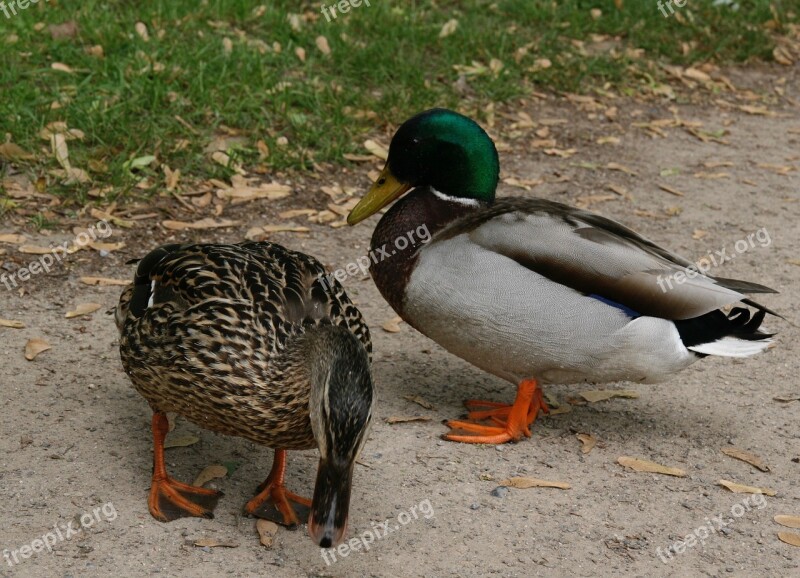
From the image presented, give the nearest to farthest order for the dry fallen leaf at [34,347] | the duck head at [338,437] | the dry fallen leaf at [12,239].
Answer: the duck head at [338,437], the dry fallen leaf at [34,347], the dry fallen leaf at [12,239]

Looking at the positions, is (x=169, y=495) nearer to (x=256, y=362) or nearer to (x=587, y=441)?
(x=256, y=362)

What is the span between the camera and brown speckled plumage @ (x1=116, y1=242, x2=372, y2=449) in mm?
3090

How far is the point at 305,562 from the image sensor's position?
3.22 m

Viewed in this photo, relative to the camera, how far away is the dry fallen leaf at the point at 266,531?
3289mm

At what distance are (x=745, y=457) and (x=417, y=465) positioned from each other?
4.13 feet

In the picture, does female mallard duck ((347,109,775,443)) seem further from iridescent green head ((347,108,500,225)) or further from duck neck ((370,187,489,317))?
iridescent green head ((347,108,500,225))

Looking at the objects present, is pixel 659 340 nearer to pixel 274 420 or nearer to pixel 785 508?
pixel 785 508

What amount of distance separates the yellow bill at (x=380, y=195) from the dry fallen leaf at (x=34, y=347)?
1370 mm

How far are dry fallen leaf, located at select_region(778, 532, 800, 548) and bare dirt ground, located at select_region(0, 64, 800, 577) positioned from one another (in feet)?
0.08

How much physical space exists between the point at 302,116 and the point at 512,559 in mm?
3987

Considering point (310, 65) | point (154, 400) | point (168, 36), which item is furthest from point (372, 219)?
point (154, 400)

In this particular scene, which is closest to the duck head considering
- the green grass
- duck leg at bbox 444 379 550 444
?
duck leg at bbox 444 379 550 444

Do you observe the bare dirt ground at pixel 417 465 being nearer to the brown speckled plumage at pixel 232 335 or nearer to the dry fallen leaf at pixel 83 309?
the dry fallen leaf at pixel 83 309

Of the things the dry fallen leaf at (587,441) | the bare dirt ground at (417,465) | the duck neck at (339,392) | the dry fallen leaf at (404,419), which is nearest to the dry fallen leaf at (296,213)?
the bare dirt ground at (417,465)
